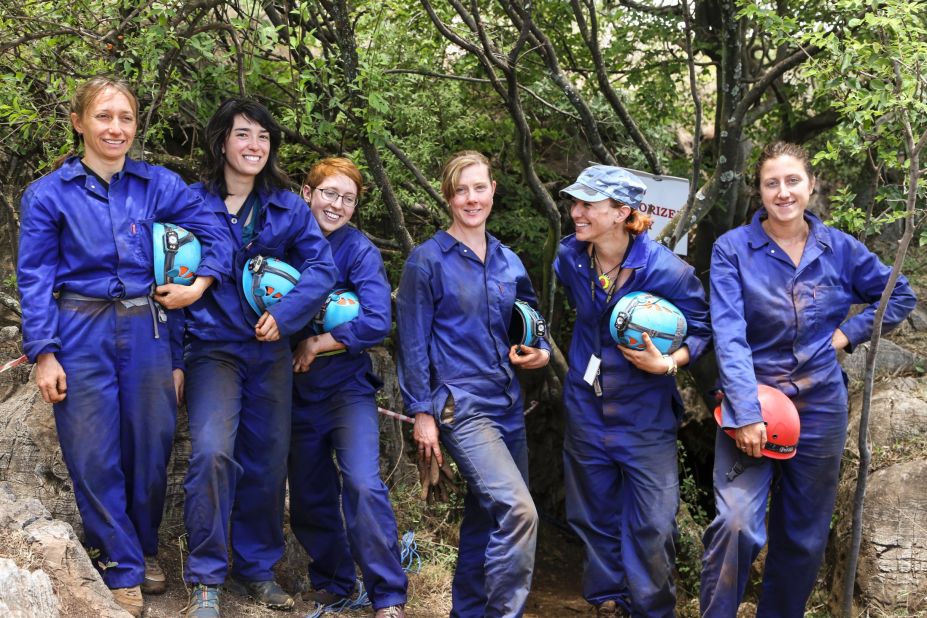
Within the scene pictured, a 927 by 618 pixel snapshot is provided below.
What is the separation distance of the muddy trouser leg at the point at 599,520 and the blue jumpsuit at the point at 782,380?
0.45 metres

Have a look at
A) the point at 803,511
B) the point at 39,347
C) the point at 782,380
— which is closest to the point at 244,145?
the point at 39,347

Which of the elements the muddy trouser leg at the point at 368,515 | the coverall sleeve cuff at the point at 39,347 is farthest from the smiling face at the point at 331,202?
the coverall sleeve cuff at the point at 39,347

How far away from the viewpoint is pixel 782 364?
15.1ft

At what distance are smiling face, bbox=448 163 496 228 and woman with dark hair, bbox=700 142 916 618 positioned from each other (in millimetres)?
1183

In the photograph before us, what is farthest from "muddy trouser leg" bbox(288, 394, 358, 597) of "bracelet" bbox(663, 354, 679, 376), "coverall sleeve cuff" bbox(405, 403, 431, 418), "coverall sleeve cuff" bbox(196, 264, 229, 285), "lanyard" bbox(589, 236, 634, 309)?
"bracelet" bbox(663, 354, 679, 376)

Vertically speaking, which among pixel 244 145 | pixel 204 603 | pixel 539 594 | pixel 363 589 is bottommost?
pixel 539 594

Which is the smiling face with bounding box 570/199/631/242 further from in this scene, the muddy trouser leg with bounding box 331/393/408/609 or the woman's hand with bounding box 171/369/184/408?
the woman's hand with bounding box 171/369/184/408

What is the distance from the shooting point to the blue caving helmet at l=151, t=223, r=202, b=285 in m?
4.45

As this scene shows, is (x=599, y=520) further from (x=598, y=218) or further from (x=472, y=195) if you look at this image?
(x=472, y=195)

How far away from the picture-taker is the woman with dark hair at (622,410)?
4.69 meters

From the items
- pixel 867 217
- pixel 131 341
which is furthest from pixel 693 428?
pixel 131 341

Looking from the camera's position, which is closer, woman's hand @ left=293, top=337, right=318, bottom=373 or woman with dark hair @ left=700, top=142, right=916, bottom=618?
woman with dark hair @ left=700, top=142, right=916, bottom=618

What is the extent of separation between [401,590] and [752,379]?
2.01m

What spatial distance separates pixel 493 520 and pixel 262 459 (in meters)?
1.19
